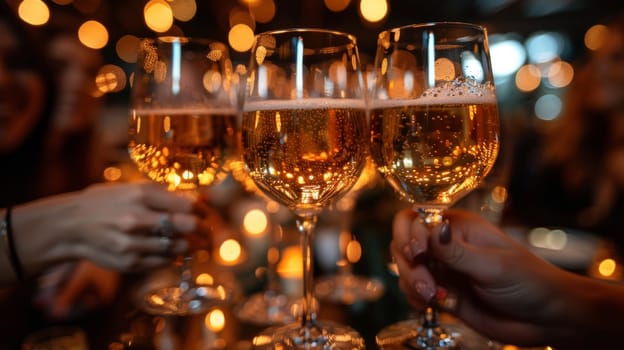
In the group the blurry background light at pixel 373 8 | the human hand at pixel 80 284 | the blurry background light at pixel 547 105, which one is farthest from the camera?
the blurry background light at pixel 547 105

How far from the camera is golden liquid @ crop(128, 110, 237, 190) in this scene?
990mm

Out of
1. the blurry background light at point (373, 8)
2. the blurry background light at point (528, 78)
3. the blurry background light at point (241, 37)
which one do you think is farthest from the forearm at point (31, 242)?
the blurry background light at point (528, 78)

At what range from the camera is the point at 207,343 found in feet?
2.73

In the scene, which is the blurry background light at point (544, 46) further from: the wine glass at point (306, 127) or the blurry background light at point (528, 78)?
the wine glass at point (306, 127)

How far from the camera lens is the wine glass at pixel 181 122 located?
39.1 inches

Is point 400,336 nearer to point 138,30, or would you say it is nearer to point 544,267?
point 544,267

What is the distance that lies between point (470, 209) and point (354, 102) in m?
0.52

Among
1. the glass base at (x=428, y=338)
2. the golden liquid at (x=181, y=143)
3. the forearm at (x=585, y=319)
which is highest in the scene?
the golden liquid at (x=181, y=143)

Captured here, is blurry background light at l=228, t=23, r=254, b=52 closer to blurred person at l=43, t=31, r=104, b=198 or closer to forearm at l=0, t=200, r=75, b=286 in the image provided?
blurred person at l=43, t=31, r=104, b=198

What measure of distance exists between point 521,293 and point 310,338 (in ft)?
1.07

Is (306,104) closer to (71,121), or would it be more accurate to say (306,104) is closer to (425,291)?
(425,291)

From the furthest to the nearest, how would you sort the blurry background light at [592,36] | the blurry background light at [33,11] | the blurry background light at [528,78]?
the blurry background light at [528,78] → the blurry background light at [592,36] → the blurry background light at [33,11]

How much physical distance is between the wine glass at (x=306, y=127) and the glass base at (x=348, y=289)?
0.30 meters

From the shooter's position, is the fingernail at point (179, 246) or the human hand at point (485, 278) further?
the fingernail at point (179, 246)
